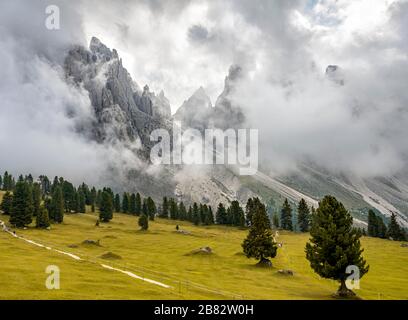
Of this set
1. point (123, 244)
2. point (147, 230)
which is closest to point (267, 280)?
point (123, 244)

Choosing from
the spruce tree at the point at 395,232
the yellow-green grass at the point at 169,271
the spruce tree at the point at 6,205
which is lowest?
the spruce tree at the point at 395,232

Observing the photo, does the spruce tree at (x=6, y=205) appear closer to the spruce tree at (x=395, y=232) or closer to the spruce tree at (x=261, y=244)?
the spruce tree at (x=261, y=244)

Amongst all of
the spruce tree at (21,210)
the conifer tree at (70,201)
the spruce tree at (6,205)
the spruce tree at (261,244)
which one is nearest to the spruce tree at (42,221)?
the spruce tree at (21,210)

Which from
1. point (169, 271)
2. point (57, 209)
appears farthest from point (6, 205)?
point (169, 271)

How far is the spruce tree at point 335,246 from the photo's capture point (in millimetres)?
58500

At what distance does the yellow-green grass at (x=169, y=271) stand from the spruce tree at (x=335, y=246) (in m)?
3.92

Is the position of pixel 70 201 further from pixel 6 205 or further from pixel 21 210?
pixel 21 210

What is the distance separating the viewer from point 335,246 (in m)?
59.6

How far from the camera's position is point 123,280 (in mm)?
54438

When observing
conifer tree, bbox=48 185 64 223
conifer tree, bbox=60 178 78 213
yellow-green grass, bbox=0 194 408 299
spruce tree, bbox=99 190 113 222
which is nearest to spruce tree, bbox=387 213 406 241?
yellow-green grass, bbox=0 194 408 299

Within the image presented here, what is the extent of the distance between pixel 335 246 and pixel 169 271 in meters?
30.0
